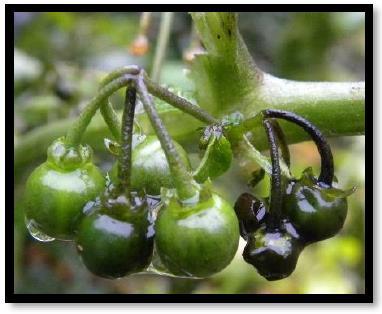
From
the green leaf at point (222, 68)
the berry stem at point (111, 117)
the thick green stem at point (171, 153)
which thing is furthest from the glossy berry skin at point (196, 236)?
the green leaf at point (222, 68)

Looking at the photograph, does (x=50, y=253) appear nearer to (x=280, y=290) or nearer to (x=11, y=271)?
(x=280, y=290)

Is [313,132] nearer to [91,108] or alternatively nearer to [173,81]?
[91,108]

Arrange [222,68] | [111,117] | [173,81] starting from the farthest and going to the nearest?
[173,81], [222,68], [111,117]

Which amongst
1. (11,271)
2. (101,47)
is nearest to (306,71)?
(101,47)

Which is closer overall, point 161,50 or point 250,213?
point 250,213

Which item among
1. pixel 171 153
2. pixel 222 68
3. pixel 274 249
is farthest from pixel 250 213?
pixel 222 68

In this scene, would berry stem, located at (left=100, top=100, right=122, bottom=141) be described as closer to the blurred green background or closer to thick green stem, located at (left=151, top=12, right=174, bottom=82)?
thick green stem, located at (left=151, top=12, right=174, bottom=82)

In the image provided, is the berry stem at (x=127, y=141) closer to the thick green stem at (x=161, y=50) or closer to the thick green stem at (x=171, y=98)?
the thick green stem at (x=171, y=98)
